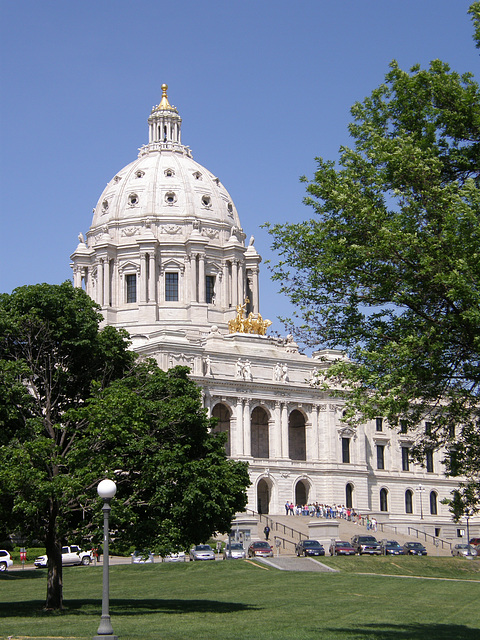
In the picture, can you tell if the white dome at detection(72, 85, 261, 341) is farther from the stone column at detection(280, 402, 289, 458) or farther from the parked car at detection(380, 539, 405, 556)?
the parked car at detection(380, 539, 405, 556)

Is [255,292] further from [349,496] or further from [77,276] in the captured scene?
[349,496]

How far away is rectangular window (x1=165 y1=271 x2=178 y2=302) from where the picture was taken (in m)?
111

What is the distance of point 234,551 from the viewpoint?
60250mm

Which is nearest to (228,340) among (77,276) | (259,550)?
(77,276)

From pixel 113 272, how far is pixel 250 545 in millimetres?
57288

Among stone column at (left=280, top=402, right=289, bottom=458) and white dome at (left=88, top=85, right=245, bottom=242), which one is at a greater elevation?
white dome at (left=88, top=85, right=245, bottom=242)

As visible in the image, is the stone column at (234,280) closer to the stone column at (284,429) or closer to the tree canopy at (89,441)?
the stone column at (284,429)

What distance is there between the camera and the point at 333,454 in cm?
10038

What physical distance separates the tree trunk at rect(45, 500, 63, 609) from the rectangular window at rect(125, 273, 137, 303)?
77589 millimetres

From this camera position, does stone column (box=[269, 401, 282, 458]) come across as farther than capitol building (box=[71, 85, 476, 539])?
Yes

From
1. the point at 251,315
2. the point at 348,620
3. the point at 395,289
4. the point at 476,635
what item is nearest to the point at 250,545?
the point at 348,620

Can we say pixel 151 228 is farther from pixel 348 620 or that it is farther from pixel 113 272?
pixel 348 620

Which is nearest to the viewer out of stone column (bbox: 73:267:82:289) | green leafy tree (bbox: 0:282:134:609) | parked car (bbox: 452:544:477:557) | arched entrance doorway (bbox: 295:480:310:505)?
green leafy tree (bbox: 0:282:134:609)

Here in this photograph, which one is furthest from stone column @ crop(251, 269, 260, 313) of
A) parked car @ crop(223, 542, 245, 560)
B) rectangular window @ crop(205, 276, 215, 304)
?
parked car @ crop(223, 542, 245, 560)
